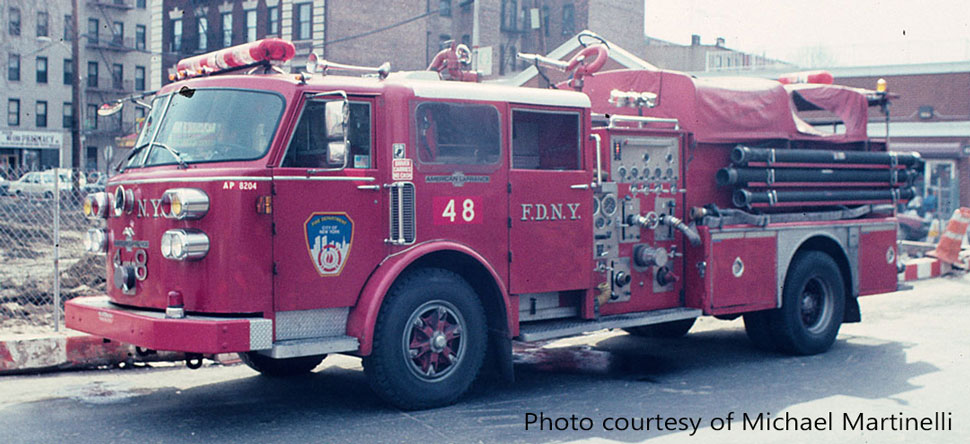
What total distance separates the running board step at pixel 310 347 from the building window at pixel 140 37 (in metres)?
65.3

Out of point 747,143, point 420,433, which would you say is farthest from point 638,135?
point 420,433

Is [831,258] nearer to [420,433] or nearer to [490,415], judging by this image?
[490,415]

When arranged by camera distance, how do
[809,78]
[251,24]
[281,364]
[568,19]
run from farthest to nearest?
[568,19], [251,24], [809,78], [281,364]

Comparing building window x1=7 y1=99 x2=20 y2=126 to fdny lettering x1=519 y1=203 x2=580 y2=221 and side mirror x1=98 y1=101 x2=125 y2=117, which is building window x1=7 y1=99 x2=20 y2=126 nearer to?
side mirror x1=98 y1=101 x2=125 y2=117

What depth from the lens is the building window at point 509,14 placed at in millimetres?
51375

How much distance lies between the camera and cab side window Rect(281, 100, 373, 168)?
6.79 m

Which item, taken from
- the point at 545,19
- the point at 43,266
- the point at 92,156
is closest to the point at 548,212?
the point at 43,266

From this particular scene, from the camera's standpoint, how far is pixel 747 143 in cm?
984

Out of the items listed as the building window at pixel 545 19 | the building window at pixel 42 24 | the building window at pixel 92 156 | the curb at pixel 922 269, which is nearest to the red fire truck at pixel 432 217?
the curb at pixel 922 269

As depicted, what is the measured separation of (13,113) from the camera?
191 ft

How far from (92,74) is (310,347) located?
206ft

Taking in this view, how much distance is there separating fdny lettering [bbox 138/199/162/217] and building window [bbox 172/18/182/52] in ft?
143

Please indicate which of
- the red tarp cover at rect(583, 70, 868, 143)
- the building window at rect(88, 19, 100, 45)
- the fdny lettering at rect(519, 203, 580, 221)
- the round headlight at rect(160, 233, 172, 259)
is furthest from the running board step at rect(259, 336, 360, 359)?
the building window at rect(88, 19, 100, 45)

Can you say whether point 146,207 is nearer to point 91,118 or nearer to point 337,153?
point 337,153
